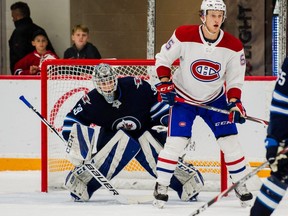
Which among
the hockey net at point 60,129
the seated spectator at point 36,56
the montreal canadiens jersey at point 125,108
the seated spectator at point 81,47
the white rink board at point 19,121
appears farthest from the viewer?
the seated spectator at point 36,56

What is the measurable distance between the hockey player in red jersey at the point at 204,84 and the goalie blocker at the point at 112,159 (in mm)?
383

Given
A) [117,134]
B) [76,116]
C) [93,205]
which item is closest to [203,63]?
[117,134]

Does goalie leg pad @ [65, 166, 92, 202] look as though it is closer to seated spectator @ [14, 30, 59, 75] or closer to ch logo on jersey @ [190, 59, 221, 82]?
ch logo on jersey @ [190, 59, 221, 82]

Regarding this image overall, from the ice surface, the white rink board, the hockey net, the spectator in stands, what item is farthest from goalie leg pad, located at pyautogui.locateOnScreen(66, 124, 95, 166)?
the spectator in stands

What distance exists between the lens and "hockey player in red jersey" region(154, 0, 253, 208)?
6082 millimetres

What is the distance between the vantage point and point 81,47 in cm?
Answer: 801

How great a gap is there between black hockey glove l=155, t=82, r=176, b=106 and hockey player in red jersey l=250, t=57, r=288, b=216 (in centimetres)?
147

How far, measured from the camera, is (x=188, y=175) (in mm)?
6562

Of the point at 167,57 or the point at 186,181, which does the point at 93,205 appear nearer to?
the point at 186,181

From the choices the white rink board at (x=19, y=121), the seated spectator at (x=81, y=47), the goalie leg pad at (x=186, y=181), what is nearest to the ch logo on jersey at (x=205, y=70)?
the goalie leg pad at (x=186, y=181)

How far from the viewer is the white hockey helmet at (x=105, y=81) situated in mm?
6344

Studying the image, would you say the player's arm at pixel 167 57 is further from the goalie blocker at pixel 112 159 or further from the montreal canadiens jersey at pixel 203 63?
the goalie blocker at pixel 112 159

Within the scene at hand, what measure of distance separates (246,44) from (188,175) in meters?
1.75

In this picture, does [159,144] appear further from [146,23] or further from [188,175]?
[146,23]
